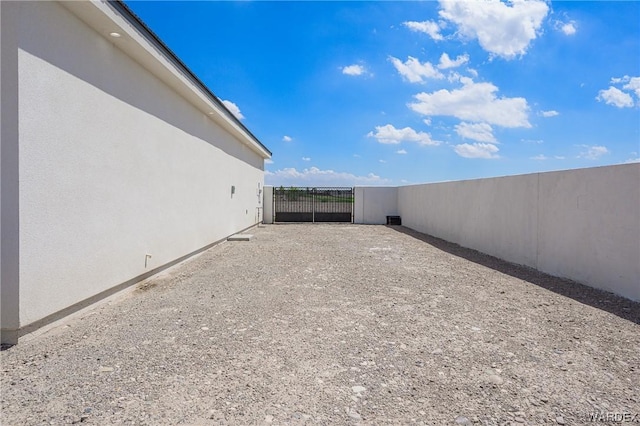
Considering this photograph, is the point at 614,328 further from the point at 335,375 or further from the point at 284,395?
the point at 284,395

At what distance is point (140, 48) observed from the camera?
4492 mm

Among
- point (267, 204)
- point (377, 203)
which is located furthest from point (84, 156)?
point (377, 203)

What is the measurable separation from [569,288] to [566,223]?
3.86 feet

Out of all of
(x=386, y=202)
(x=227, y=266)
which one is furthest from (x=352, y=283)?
(x=386, y=202)

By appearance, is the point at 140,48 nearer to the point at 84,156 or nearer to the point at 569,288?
the point at 84,156

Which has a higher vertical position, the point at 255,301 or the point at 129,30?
the point at 129,30

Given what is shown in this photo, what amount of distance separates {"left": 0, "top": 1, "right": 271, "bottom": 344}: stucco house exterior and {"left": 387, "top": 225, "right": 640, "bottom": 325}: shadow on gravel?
629 centimetres

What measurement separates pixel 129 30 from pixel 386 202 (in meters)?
14.6

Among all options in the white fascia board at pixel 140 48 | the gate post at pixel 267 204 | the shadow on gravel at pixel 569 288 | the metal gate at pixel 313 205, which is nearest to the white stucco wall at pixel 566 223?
the shadow on gravel at pixel 569 288

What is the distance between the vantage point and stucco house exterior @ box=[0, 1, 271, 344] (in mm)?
2986

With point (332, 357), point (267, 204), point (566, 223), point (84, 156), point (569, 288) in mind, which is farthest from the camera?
point (267, 204)

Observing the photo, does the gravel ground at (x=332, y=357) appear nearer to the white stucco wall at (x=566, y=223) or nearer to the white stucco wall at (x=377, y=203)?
the white stucco wall at (x=566, y=223)

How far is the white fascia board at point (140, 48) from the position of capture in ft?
11.7

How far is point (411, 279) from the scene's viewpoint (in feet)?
18.7
